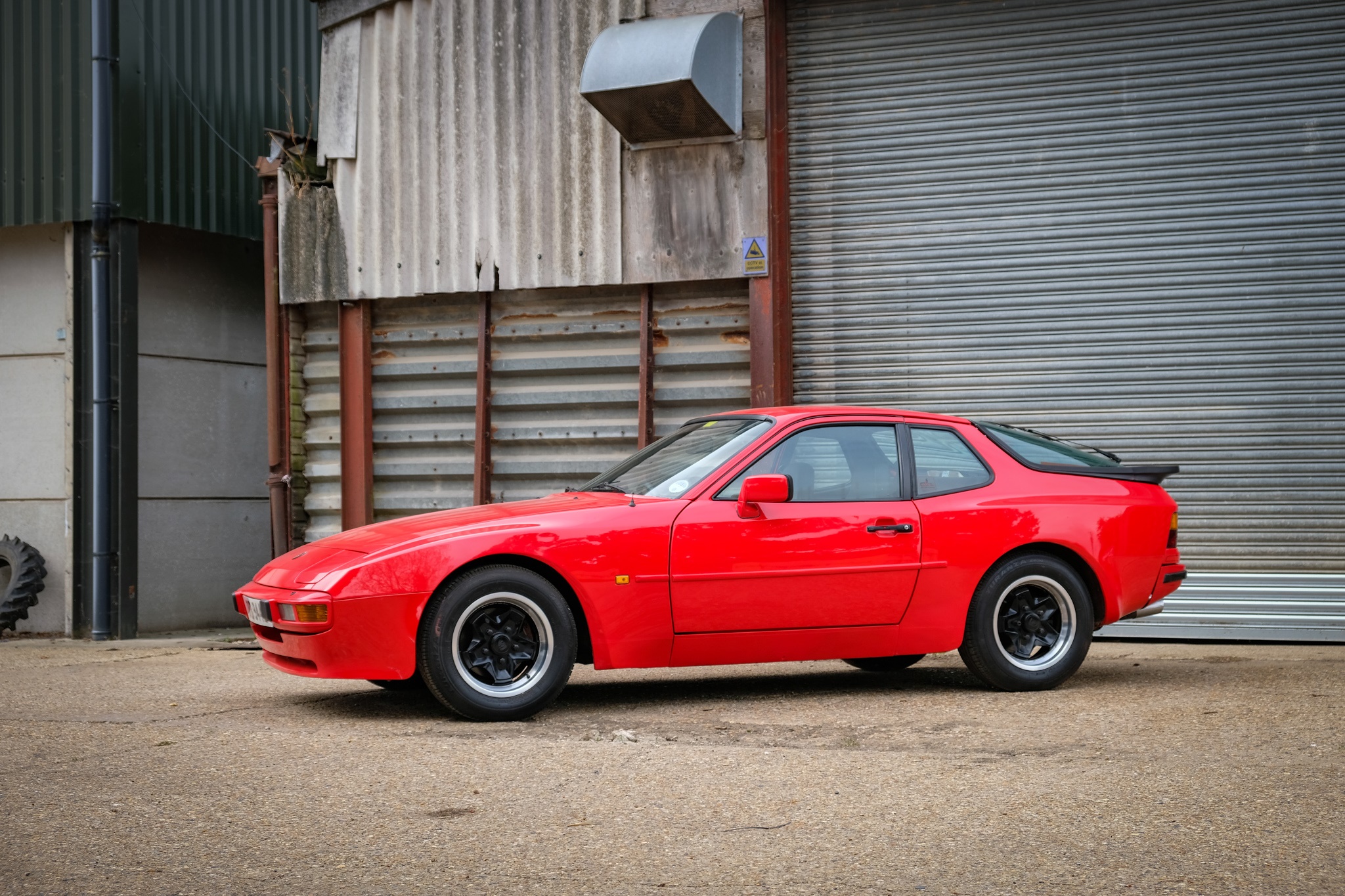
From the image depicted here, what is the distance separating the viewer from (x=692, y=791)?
4.19 metres

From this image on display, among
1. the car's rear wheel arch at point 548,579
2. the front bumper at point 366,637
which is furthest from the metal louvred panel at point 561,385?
the front bumper at point 366,637

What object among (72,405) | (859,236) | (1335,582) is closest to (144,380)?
(72,405)

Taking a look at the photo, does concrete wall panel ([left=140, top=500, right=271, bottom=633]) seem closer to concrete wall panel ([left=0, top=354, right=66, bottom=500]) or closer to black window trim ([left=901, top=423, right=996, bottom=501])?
concrete wall panel ([left=0, top=354, right=66, bottom=500])

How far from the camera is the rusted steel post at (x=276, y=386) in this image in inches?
441

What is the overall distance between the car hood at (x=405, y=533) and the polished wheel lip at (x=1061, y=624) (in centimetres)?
174

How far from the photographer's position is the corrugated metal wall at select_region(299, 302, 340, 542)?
36.9 feet

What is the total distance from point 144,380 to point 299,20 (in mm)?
4162

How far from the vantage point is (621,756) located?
187 inches

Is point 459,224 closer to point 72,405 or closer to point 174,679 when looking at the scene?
point 72,405

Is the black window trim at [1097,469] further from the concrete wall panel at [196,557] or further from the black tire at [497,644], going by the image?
the concrete wall panel at [196,557]

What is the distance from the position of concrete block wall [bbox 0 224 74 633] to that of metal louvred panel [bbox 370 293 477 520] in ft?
9.28

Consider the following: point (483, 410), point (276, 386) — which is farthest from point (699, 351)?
point (276, 386)

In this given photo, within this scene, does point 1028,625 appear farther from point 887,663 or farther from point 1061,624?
point 887,663

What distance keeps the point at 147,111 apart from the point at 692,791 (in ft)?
31.9
